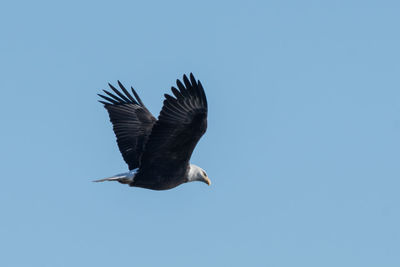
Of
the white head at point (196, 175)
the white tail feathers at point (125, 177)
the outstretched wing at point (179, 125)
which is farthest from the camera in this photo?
the white head at point (196, 175)

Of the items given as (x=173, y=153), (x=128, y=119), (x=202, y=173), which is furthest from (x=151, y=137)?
(x=128, y=119)

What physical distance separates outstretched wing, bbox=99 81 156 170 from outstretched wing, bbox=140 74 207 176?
5.15ft

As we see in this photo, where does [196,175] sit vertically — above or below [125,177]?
above

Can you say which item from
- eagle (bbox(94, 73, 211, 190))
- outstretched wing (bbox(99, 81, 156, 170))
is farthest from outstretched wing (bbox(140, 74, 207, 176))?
outstretched wing (bbox(99, 81, 156, 170))

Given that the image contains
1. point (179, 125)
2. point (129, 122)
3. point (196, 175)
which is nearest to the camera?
point (179, 125)

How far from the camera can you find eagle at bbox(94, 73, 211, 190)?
14.7 metres

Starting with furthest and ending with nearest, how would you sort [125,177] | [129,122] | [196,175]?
[129,122] → [196,175] → [125,177]

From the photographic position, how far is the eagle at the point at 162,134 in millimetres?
14703

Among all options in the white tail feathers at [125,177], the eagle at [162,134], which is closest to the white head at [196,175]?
the eagle at [162,134]

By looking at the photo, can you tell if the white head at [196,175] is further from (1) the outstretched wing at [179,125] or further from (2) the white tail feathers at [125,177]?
(2) the white tail feathers at [125,177]

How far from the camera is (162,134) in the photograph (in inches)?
598

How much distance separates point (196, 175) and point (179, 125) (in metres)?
2.04

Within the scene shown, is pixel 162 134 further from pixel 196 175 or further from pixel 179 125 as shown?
pixel 196 175

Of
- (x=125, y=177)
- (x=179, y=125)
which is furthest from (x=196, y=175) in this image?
(x=179, y=125)
